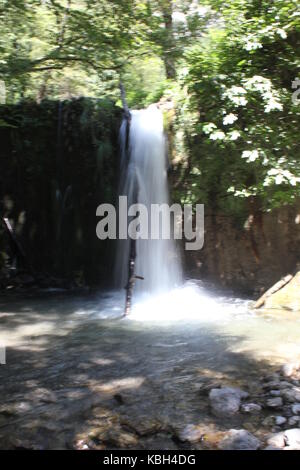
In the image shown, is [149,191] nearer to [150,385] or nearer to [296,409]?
[150,385]

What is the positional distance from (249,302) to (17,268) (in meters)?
5.84

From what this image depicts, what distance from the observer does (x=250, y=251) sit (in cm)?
867

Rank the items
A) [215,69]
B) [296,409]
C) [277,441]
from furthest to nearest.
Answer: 1. [215,69]
2. [296,409]
3. [277,441]

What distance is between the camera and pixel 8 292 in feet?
31.4

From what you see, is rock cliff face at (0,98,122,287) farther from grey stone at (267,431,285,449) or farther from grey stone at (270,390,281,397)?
grey stone at (267,431,285,449)

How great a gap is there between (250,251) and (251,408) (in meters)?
5.49

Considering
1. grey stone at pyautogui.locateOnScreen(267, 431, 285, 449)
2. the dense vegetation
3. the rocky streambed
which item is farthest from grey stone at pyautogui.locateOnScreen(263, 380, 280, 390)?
the dense vegetation

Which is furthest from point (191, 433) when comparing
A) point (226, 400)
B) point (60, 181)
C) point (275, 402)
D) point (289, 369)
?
point (60, 181)

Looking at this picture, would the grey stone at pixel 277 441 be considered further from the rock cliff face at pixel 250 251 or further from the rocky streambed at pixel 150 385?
the rock cliff face at pixel 250 251

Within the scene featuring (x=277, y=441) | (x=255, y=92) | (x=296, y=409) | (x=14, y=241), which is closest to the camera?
(x=277, y=441)

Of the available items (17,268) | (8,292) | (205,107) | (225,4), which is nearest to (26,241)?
(17,268)

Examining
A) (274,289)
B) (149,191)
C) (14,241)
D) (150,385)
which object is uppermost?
(149,191)

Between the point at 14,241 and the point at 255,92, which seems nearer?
the point at 255,92

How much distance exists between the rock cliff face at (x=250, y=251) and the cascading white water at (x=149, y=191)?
0.54 m
